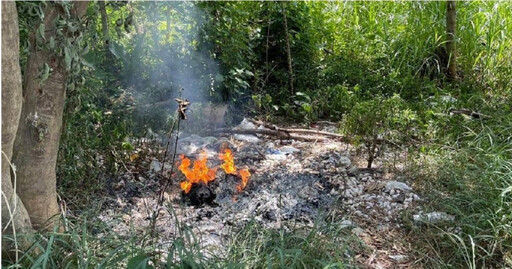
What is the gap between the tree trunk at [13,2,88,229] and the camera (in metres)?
2.52

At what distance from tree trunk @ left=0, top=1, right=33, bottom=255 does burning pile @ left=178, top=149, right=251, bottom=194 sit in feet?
4.50

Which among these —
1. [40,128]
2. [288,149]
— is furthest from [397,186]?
[40,128]

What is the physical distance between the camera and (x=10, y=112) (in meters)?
2.27

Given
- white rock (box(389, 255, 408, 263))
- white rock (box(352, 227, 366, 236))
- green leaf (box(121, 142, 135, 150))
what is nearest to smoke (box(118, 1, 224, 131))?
green leaf (box(121, 142, 135, 150))

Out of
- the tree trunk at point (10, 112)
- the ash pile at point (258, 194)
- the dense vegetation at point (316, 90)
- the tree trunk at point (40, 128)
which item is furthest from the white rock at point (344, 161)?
the tree trunk at point (10, 112)

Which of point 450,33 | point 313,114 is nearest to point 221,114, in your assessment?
point 313,114

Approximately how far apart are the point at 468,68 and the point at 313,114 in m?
1.89

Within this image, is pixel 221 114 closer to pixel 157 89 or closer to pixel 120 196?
pixel 157 89

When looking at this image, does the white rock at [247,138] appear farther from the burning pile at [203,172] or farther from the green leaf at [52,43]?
the green leaf at [52,43]

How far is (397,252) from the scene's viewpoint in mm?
3186

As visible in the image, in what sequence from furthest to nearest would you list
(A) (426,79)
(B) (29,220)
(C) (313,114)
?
(A) (426,79)
(C) (313,114)
(B) (29,220)

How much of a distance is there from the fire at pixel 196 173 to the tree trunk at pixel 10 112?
136 cm

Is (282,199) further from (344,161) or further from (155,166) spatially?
(155,166)

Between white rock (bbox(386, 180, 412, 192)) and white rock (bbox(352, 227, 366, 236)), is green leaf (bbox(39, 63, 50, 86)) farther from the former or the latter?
white rock (bbox(386, 180, 412, 192))
